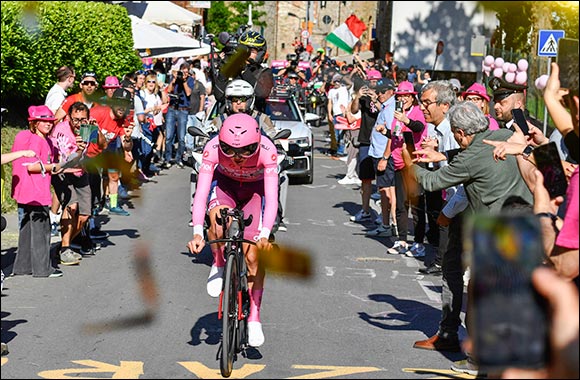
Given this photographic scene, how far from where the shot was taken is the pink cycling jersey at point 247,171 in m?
7.97

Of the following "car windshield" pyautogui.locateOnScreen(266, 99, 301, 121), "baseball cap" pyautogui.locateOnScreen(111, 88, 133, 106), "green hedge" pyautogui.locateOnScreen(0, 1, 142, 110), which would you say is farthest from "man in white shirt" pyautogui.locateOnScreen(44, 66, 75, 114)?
"car windshield" pyautogui.locateOnScreen(266, 99, 301, 121)

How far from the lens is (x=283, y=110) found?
21938 mm

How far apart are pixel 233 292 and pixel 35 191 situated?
4069 mm

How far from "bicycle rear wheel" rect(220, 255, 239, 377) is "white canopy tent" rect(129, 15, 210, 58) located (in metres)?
17.8

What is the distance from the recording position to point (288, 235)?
48.3ft

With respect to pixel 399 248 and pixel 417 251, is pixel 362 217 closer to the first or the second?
pixel 399 248

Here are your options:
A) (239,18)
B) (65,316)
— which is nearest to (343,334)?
(65,316)

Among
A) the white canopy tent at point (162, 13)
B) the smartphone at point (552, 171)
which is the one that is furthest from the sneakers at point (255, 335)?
the white canopy tent at point (162, 13)

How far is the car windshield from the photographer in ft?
71.4

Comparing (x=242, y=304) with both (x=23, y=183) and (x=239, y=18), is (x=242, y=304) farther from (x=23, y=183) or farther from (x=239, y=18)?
(x=239, y=18)

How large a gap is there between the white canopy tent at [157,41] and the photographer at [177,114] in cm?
169

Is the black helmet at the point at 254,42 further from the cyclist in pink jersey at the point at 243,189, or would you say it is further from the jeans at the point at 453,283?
the jeans at the point at 453,283

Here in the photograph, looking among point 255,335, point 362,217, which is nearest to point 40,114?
point 255,335

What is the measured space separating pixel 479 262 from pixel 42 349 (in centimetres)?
Result: 506
